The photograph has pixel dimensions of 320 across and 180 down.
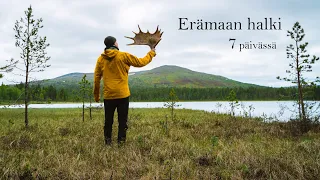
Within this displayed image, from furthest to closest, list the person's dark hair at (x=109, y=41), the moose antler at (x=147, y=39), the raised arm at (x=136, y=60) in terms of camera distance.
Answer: the moose antler at (x=147, y=39)
the person's dark hair at (x=109, y=41)
the raised arm at (x=136, y=60)

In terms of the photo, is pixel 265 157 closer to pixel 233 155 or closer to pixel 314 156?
pixel 233 155

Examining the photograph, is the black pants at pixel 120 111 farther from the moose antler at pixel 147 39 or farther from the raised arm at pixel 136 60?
the moose antler at pixel 147 39

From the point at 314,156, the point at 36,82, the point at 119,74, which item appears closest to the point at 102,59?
the point at 119,74

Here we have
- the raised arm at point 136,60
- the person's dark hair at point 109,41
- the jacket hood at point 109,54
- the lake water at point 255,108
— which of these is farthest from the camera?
the lake water at point 255,108

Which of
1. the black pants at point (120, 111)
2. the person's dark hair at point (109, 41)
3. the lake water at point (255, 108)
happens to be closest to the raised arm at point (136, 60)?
the person's dark hair at point (109, 41)

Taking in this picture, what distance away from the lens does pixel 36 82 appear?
1388cm

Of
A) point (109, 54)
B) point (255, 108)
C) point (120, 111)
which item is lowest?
point (255, 108)

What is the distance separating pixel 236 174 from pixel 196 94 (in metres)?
159

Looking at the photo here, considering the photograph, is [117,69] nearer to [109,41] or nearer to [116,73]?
[116,73]

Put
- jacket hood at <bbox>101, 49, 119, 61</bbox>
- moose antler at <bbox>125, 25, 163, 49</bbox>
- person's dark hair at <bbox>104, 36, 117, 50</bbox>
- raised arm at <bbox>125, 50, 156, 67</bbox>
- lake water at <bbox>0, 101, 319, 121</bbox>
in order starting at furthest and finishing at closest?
lake water at <bbox>0, 101, 319, 121</bbox>, moose antler at <bbox>125, 25, 163, 49</bbox>, person's dark hair at <bbox>104, 36, 117, 50</bbox>, raised arm at <bbox>125, 50, 156, 67</bbox>, jacket hood at <bbox>101, 49, 119, 61</bbox>

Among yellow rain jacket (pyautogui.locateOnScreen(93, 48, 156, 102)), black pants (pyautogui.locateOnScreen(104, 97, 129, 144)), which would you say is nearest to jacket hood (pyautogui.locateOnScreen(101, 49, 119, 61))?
yellow rain jacket (pyautogui.locateOnScreen(93, 48, 156, 102))

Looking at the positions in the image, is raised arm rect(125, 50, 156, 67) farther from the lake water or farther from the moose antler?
the lake water

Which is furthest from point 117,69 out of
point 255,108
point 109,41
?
point 255,108

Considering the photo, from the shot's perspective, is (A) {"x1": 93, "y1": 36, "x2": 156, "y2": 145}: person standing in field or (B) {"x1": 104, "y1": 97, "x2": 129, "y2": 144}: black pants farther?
(B) {"x1": 104, "y1": 97, "x2": 129, "y2": 144}: black pants
